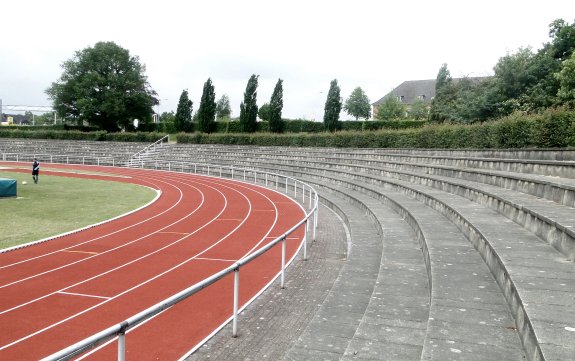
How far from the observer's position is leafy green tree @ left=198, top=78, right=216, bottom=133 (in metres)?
54.6

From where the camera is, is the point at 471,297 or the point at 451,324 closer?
the point at 451,324

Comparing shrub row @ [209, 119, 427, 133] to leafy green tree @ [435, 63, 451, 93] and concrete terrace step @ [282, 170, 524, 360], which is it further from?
concrete terrace step @ [282, 170, 524, 360]

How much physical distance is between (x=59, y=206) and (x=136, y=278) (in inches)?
443

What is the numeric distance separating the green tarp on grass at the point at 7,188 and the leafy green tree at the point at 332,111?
3265cm

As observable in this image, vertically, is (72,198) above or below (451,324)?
below

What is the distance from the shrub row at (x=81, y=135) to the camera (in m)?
53.2

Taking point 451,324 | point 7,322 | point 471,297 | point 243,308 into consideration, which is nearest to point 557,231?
point 471,297

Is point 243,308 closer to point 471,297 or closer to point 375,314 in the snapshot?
point 375,314

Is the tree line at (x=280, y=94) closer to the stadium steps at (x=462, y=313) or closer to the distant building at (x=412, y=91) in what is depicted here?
the stadium steps at (x=462, y=313)

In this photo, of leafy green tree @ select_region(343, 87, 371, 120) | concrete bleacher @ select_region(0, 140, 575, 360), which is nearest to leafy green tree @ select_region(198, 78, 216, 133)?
concrete bleacher @ select_region(0, 140, 575, 360)

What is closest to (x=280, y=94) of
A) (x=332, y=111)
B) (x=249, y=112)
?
(x=249, y=112)

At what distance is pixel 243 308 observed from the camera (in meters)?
6.65

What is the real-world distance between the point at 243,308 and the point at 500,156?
12875mm

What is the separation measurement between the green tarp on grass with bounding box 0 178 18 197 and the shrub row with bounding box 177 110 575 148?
2059cm
